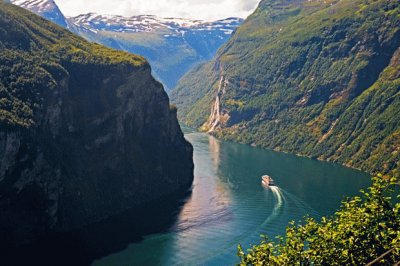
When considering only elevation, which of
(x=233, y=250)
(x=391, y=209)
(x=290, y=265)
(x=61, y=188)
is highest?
(x=391, y=209)

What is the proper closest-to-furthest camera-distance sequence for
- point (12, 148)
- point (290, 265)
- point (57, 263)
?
point (290, 265), point (57, 263), point (12, 148)

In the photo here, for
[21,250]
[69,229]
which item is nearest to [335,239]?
[21,250]

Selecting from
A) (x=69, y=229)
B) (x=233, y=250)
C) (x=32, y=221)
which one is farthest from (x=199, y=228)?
(x=32, y=221)

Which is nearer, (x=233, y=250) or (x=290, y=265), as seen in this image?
(x=290, y=265)

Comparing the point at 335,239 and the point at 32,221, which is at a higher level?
the point at 335,239

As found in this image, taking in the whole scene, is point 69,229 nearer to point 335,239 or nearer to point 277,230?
point 277,230

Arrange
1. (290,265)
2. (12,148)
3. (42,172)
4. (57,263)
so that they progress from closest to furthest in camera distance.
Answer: (290,265) → (57,263) → (12,148) → (42,172)

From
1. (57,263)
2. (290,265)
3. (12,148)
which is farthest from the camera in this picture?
(12,148)

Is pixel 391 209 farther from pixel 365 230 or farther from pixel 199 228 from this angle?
pixel 199 228

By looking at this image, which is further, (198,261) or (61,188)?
(61,188)
